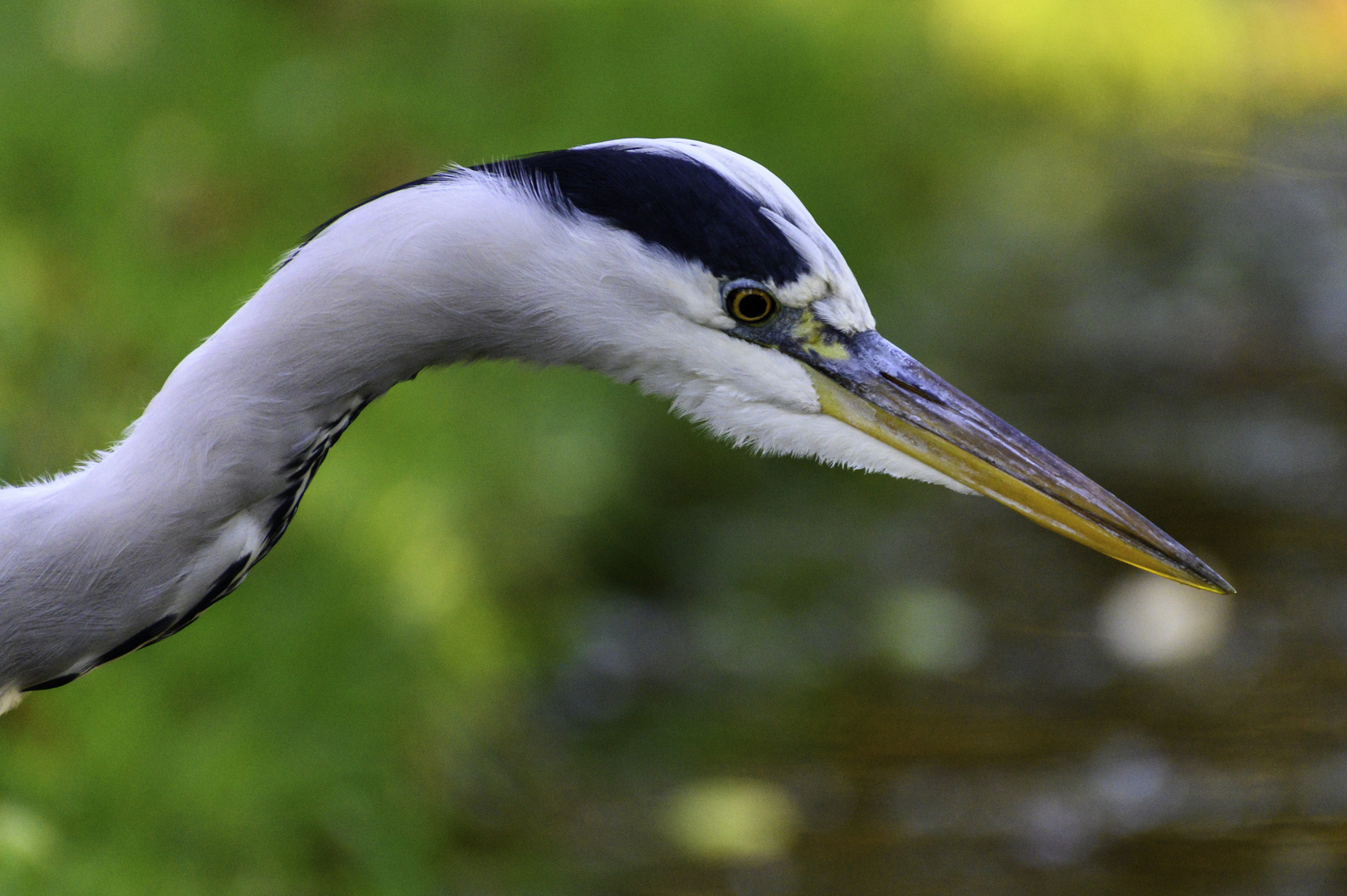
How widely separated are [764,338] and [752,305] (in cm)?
5

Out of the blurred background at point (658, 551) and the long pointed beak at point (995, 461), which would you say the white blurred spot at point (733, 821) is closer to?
the blurred background at point (658, 551)

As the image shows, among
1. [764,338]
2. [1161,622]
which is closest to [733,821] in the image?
[1161,622]

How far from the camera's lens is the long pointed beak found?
62.8 inches

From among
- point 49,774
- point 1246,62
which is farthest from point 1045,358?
point 49,774

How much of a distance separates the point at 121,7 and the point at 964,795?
3342 mm

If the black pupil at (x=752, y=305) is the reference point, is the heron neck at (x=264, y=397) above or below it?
below

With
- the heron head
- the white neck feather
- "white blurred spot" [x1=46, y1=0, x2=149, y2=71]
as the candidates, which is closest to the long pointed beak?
the heron head

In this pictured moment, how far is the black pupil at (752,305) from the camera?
148 centimetres

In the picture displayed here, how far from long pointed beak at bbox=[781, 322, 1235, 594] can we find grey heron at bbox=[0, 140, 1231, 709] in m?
0.09

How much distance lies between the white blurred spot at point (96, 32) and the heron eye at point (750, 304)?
3113 millimetres

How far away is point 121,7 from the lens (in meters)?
4.14

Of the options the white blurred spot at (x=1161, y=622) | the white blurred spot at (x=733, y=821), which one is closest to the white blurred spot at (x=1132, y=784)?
the white blurred spot at (x=1161, y=622)

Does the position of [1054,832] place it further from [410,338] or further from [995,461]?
[410,338]

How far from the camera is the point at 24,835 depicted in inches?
82.4
